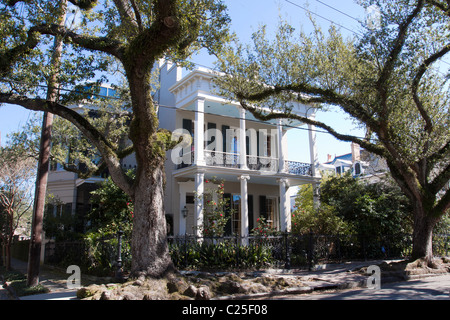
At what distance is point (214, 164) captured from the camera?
17.7 metres

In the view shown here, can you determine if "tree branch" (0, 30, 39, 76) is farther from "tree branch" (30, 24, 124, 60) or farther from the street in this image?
the street

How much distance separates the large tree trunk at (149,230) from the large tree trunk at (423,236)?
9150 mm

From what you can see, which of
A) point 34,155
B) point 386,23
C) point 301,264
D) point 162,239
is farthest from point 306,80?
point 34,155

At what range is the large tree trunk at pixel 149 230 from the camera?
7594mm

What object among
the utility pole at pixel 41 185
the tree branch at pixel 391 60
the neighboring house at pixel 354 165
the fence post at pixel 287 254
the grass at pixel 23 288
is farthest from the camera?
the neighboring house at pixel 354 165

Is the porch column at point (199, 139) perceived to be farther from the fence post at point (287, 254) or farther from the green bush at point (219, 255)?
the fence post at point (287, 254)

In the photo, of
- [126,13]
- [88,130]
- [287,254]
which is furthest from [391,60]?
[88,130]

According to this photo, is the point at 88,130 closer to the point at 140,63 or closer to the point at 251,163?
the point at 140,63

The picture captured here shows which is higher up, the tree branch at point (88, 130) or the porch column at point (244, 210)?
the tree branch at point (88, 130)

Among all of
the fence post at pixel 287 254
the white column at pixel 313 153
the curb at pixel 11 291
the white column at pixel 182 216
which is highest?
the white column at pixel 313 153

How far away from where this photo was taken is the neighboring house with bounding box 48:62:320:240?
1688 centimetres

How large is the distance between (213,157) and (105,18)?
864cm

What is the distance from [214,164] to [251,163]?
2.16 metres

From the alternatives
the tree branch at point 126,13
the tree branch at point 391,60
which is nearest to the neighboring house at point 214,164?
the tree branch at point 391,60
